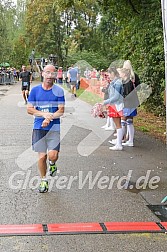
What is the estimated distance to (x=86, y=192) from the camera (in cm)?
700

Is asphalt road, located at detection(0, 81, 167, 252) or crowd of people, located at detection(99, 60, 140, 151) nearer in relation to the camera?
asphalt road, located at detection(0, 81, 167, 252)

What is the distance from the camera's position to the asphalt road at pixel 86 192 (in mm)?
5008

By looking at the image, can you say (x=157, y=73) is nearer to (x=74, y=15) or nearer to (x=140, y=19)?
(x=140, y=19)

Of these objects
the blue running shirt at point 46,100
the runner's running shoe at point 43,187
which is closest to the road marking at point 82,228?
the runner's running shoe at point 43,187

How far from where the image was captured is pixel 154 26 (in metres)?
15.8

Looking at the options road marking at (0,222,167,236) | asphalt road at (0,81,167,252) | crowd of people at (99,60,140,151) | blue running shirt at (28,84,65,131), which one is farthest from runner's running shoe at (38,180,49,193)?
crowd of people at (99,60,140,151)

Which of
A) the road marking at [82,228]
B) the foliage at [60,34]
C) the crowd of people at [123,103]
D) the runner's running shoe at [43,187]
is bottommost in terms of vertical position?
the road marking at [82,228]

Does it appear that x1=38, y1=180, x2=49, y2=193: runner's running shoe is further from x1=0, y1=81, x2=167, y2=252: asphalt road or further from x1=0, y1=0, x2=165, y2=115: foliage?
x1=0, y1=0, x2=165, y2=115: foliage

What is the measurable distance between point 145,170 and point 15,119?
8.97 m

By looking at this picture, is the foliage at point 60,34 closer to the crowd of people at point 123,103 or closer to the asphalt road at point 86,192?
the crowd of people at point 123,103

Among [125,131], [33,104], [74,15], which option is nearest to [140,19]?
[125,131]

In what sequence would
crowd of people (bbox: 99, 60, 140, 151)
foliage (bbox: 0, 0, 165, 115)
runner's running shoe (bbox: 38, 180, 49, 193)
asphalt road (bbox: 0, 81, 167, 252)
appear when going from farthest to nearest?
foliage (bbox: 0, 0, 165, 115) < crowd of people (bbox: 99, 60, 140, 151) < runner's running shoe (bbox: 38, 180, 49, 193) < asphalt road (bbox: 0, 81, 167, 252)

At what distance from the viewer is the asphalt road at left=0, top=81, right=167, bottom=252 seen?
5.01 metres

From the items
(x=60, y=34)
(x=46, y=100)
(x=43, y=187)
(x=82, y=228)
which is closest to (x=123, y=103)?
(x=46, y=100)
